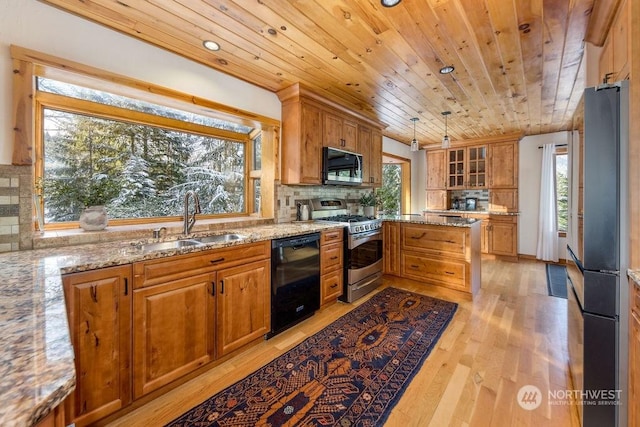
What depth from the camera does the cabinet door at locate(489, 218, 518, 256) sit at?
5.02 meters

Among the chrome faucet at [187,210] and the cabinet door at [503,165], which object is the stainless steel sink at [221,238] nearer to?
the chrome faucet at [187,210]

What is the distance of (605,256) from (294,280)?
204cm

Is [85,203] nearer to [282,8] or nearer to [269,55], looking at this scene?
[269,55]

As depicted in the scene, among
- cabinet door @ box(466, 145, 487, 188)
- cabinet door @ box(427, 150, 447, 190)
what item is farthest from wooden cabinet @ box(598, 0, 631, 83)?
cabinet door @ box(427, 150, 447, 190)

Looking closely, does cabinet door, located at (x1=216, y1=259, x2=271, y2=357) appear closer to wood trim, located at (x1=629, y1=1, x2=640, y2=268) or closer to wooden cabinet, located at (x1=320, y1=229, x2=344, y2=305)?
wooden cabinet, located at (x1=320, y1=229, x2=344, y2=305)

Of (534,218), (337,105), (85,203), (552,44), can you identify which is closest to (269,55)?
(337,105)

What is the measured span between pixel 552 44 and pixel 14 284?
140 inches

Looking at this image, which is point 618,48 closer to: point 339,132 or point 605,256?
point 605,256

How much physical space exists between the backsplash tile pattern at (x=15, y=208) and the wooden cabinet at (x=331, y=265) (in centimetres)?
213

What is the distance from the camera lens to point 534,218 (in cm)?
512

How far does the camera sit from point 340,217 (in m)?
3.61

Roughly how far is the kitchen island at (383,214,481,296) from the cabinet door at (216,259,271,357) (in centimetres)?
208

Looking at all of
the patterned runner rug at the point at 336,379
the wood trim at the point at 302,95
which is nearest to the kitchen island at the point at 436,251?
the patterned runner rug at the point at 336,379

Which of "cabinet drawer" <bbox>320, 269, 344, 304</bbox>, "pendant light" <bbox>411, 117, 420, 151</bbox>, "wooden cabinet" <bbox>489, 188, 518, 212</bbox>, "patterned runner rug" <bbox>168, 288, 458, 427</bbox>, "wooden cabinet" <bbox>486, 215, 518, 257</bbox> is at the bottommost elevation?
"patterned runner rug" <bbox>168, 288, 458, 427</bbox>
